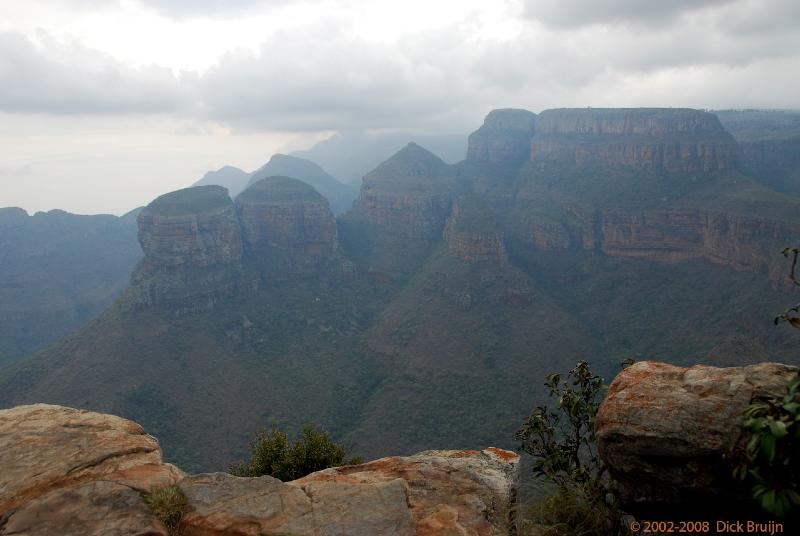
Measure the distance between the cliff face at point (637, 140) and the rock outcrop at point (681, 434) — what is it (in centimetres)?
9256

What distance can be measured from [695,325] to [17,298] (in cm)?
Answer: 11840

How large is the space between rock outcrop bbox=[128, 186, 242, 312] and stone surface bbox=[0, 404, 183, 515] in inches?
2596

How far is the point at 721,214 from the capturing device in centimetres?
7312

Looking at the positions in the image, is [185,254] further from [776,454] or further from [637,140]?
[637,140]

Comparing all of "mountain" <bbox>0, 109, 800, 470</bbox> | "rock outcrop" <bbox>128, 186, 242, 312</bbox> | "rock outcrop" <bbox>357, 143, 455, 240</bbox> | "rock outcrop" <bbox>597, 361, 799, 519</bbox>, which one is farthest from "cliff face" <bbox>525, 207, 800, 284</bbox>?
"rock outcrop" <bbox>597, 361, 799, 519</bbox>

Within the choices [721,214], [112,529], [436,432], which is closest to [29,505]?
[112,529]

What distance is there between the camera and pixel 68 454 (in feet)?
34.4

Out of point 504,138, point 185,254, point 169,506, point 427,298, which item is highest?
point 504,138

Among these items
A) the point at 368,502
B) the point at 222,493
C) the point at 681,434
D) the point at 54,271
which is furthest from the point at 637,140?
the point at 54,271

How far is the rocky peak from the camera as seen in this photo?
444ft

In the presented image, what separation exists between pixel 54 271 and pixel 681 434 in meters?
130

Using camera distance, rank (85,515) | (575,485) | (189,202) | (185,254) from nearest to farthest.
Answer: (85,515) < (575,485) < (185,254) < (189,202)

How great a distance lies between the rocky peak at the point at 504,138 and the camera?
444 feet

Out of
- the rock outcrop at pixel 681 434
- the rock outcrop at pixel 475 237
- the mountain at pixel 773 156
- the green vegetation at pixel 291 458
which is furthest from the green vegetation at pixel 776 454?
the mountain at pixel 773 156
